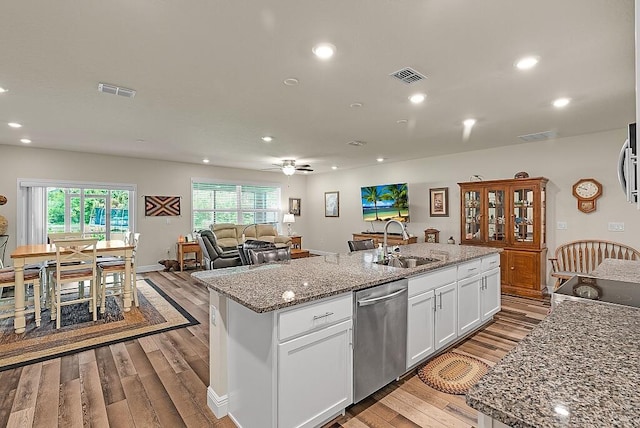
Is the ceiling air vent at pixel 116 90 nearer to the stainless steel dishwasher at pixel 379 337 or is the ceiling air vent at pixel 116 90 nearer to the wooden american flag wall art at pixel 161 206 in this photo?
the stainless steel dishwasher at pixel 379 337

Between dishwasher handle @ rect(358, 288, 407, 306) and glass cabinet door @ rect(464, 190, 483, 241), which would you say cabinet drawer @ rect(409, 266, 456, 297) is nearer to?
dishwasher handle @ rect(358, 288, 407, 306)

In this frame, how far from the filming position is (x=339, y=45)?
2252 mm

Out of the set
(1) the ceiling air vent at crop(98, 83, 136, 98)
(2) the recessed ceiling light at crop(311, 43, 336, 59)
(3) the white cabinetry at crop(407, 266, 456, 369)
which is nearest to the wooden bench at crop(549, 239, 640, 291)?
(3) the white cabinetry at crop(407, 266, 456, 369)

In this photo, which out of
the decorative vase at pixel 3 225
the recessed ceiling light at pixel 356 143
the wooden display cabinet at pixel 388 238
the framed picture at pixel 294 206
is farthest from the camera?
the framed picture at pixel 294 206

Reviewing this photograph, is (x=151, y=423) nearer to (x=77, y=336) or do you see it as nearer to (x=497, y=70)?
(x=77, y=336)

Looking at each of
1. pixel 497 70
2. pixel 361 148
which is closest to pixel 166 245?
pixel 361 148

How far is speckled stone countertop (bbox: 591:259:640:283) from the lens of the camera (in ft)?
7.32

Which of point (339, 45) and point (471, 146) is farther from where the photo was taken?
point (471, 146)

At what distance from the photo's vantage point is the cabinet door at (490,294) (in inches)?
141

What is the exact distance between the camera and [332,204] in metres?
9.11

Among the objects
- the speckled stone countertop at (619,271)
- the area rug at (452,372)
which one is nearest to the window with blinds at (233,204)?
the area rug at (452,372)

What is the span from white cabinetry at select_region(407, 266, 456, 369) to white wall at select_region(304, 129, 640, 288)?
3262 mm

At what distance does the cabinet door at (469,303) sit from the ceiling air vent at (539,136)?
8.81 ft

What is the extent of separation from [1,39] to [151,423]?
2734 mm
